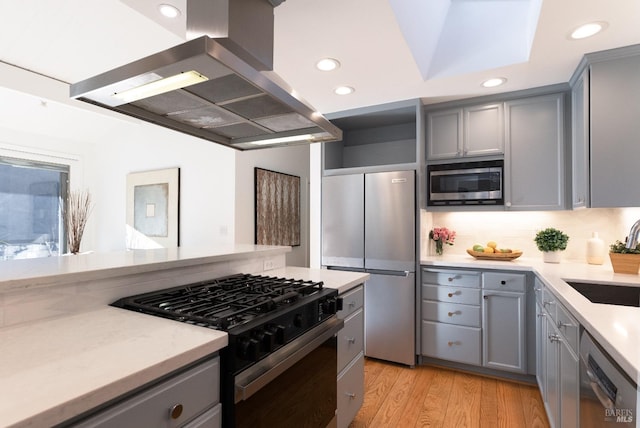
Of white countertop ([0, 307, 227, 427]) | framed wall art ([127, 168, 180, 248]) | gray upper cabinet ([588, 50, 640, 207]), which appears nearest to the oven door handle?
white countertop ([0, 307, 227, 427])

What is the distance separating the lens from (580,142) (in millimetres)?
2404

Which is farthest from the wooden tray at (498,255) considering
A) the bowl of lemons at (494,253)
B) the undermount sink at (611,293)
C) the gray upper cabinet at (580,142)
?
the undermount sink at (611,293)

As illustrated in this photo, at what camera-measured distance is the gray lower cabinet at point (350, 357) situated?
179 cm

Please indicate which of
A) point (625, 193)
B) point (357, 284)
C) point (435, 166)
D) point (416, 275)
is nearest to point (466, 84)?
point (435, 166)

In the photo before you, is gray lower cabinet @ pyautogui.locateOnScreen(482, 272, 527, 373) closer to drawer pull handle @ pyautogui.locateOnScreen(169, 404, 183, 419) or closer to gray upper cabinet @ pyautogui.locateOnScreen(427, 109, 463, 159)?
gray upper cabinet @ pyautogui.locateOnScreen(427, 109, 463, 159)

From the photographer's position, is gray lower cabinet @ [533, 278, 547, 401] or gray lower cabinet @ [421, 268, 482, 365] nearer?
gray lower cabinet @ [533, 278, 547, 401]

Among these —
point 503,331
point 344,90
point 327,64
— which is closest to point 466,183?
point 503,331

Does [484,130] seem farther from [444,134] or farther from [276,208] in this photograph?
[276,208]

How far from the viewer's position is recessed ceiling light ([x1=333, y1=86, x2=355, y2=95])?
274 cm

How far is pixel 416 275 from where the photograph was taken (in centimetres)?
288

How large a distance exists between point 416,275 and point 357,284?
1052 millimetres

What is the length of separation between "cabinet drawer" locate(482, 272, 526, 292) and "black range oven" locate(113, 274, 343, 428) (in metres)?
1.59

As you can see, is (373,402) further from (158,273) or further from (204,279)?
(158,273)

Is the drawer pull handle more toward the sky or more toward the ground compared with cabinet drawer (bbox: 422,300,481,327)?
more toward the sky
